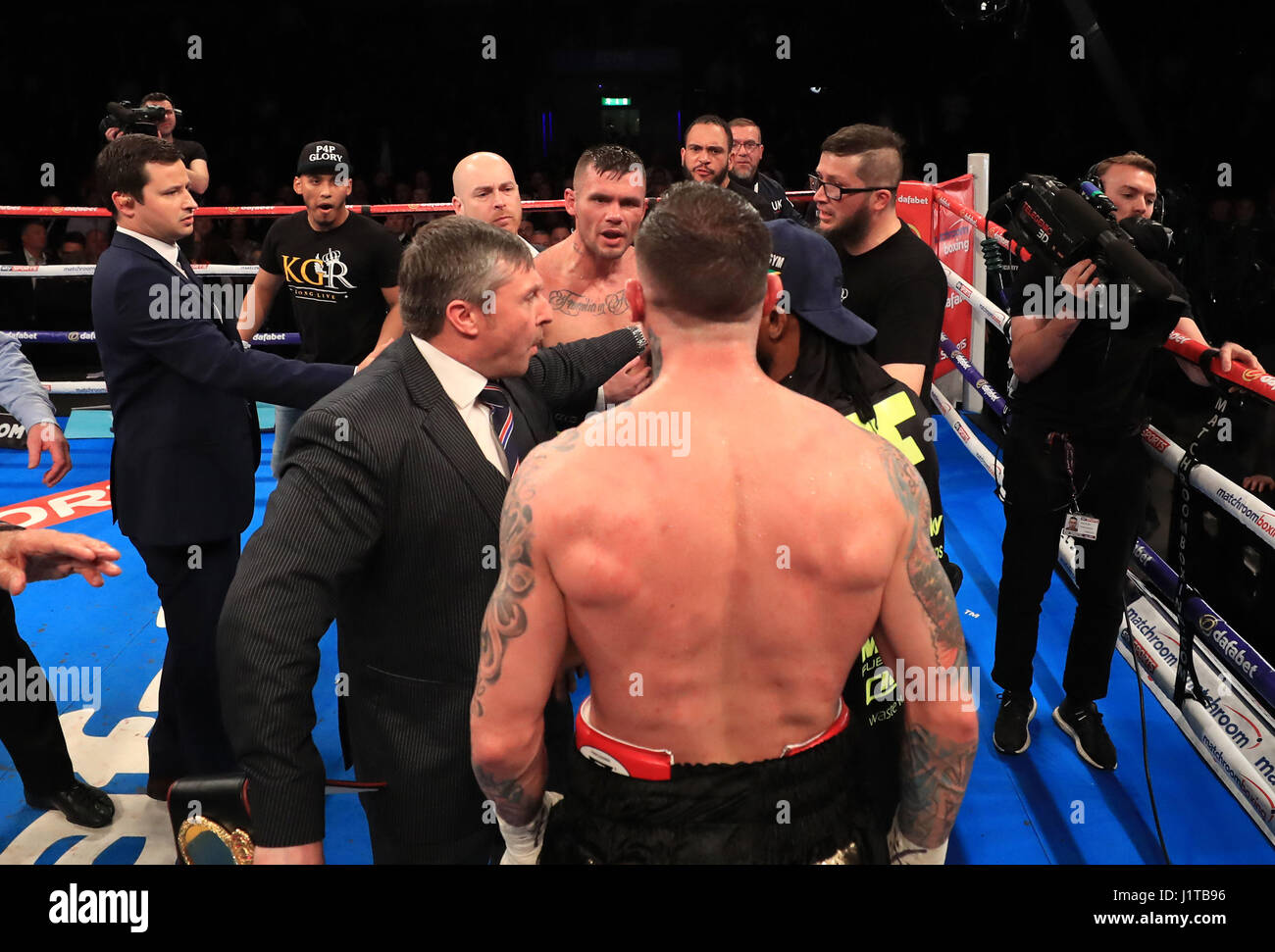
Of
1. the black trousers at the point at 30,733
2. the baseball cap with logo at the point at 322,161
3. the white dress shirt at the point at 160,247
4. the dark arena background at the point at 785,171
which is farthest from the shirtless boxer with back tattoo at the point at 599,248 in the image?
the black trousers at the point at 30,733

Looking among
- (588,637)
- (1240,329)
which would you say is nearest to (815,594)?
(588,637)

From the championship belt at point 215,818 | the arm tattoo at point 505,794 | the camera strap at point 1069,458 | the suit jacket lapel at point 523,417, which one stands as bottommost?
the championship belt at point 215,818

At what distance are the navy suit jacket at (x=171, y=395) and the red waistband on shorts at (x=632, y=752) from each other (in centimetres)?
130

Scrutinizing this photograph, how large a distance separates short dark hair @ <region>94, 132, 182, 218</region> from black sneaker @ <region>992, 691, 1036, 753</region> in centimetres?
266

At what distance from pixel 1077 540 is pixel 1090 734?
1.78 ft

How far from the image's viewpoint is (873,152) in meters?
2.85

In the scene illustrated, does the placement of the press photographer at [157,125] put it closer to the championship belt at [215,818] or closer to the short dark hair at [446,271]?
the short dark hair at [446,271]

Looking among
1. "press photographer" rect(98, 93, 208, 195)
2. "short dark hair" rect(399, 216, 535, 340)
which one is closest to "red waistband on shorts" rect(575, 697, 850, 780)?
"short dark hair" rect(399, 216, 535, 340)

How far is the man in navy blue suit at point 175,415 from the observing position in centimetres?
243

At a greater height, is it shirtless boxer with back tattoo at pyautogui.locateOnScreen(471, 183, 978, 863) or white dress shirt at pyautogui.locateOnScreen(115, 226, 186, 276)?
white dress shirt at pyautogui.locateOnScreen(115, 226, 186, 276)

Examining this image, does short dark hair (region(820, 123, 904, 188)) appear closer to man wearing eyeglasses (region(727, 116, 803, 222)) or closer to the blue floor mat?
the blue floor mat

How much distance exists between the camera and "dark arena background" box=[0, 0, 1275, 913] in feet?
8.66
